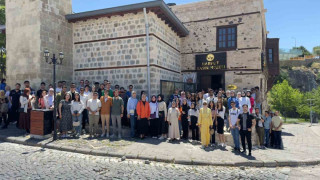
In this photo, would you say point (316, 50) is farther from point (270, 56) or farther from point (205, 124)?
point (205, 124)

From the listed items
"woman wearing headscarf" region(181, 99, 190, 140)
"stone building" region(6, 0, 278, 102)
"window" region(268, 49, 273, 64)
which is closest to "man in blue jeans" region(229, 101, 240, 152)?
"woman wearing headscarf" region(181, 99, 190, 140)

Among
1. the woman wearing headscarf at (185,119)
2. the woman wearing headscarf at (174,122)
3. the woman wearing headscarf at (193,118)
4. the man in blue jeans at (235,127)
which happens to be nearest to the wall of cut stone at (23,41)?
the woman wearing headscarf at (174,122)

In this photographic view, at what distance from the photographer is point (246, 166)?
5.84 metres

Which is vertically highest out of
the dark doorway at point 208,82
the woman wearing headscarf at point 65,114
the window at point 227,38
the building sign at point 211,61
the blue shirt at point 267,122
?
the window at point 227,38

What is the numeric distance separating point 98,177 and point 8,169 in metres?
2.25

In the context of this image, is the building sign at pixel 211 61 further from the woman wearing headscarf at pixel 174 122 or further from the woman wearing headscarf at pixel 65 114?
the woman wearing headscarf at pixel 65 114

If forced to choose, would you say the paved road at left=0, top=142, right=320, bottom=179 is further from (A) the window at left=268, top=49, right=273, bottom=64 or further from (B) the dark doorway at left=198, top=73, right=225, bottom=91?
(A) the window at left=268, top=49, right=273, bottom=64

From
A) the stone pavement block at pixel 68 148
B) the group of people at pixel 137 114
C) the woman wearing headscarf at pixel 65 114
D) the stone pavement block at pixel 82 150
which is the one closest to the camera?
the stone pavement block at pixel 82 150

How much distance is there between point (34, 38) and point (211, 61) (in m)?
10.8

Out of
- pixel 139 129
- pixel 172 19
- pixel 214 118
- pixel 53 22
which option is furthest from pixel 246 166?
pixel 53 22

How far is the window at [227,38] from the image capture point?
14.6m

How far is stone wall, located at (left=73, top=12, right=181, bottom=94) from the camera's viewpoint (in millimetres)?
10453

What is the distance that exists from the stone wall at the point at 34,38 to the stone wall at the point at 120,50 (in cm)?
87

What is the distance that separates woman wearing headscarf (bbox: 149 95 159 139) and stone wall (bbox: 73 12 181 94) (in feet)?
7.54
